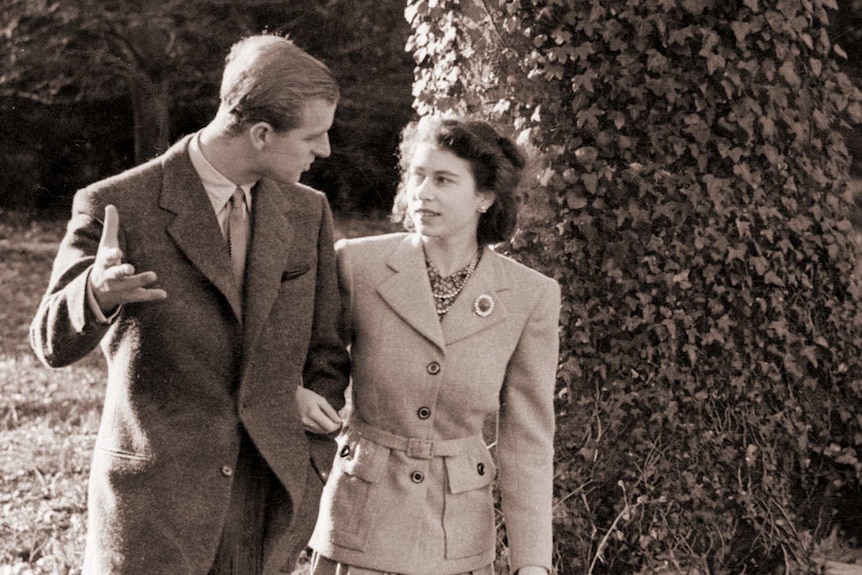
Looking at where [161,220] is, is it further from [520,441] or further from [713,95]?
[713,95]

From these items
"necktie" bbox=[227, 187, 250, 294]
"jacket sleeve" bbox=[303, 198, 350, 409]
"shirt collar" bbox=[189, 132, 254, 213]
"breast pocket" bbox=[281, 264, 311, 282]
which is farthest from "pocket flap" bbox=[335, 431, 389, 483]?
"shirt collar" bbox=[189, 132, 254, 213]

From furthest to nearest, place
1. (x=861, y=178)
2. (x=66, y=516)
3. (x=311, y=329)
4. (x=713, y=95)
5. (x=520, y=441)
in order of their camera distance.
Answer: (x=861, y=178) < (x=66, y=516) < (x=713, y=95) < (x=520, y=441) < (x=311, y=329)

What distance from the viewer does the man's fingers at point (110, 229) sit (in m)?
2.40

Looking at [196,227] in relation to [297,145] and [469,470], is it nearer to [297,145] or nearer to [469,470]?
[297,145]

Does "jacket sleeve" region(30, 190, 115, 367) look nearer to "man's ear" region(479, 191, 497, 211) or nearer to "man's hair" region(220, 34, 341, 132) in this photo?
"man's hair" region(220, 34, 341, 132)

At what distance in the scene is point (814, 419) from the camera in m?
4.85

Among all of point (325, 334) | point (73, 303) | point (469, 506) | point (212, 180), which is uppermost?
point (212, 180)

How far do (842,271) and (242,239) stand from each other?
2974mm

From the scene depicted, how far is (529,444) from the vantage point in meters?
3.24

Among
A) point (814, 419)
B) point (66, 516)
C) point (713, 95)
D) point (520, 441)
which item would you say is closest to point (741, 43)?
point (713, 95)

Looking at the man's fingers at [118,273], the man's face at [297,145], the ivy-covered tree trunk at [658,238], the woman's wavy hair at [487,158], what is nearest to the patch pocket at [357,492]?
the woman's wavy hair at [487,158]

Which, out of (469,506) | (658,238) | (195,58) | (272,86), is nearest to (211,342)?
(272,86)

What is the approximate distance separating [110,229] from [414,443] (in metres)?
1.05

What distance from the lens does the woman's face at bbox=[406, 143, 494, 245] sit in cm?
315
